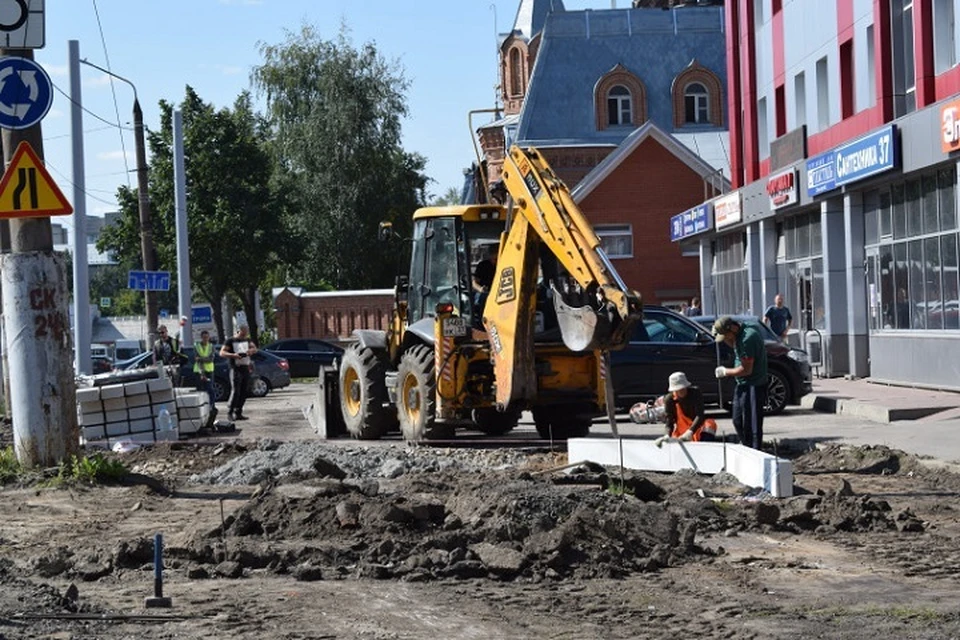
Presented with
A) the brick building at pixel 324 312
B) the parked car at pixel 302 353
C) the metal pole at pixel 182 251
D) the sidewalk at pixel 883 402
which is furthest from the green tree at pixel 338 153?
the sidewalk at pixel 883 402

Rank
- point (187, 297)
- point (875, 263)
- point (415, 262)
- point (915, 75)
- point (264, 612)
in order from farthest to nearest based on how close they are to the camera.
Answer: point (187, 297), point (875, 263), point (915, 75), point (415, 262), point (264, 612)

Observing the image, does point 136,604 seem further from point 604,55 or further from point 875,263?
point 604,55

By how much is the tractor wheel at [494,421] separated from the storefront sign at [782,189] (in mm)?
15648

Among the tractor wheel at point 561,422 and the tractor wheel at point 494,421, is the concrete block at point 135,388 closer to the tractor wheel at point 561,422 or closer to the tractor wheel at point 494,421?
the tractor wheel at point 494,421

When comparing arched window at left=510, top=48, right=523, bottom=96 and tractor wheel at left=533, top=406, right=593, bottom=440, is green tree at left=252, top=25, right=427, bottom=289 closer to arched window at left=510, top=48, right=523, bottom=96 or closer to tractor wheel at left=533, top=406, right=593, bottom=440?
arched window at left=510, top=48, right=523, bottom=96

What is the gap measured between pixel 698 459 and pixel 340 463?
3.79m

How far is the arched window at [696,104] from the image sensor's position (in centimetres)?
6862

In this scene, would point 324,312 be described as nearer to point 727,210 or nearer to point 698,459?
point 727,210

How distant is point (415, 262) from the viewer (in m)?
21.0

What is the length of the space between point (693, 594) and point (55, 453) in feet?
26.2

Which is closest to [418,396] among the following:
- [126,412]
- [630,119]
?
[126,412]

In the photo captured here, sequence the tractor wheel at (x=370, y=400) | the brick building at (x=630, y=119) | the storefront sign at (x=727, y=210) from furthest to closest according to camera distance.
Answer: the brick building at (x=630, y=119) < the storefront sign at (x=727, y=210) < the tractor wheel at (x=370, y=400)

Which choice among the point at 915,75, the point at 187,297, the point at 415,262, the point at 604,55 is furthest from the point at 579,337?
the point at 604,55

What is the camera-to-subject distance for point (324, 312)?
6694 centimetres
